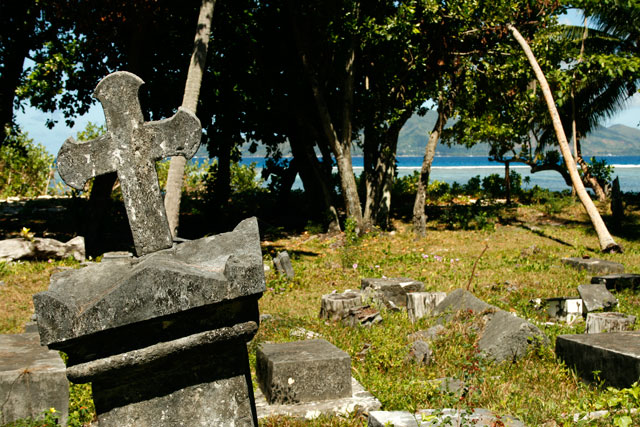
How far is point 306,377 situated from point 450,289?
15.5 ft

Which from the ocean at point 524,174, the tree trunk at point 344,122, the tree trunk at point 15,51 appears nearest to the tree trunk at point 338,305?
the tree trunk at point 344,122

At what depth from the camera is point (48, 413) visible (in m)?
4.38

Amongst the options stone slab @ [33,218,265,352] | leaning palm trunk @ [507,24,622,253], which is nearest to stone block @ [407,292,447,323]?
stone slab @ [33,218,265,352]

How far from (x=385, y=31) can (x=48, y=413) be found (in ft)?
34.2

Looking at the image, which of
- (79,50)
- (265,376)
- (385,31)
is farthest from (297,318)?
(79,50)

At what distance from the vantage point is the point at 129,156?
3377 millimetres

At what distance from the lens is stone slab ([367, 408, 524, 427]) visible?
366 centimetres

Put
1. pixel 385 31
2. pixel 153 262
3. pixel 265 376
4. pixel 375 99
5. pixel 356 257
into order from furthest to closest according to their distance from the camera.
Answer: pixel 375 99 < pixel 385 31 < pixel 356 257 < pixel 265 376 < pixel 153 262

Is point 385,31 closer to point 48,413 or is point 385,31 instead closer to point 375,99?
point 375,99

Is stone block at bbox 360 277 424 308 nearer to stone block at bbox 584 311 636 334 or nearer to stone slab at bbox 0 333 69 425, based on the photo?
stone block at bbox 584 311 636 334

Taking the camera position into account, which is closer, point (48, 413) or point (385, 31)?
point (48, 413)

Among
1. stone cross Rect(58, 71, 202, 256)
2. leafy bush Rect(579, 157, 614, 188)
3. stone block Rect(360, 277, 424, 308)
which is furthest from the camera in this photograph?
leafy bush Rect(579, 157, 614, 188)

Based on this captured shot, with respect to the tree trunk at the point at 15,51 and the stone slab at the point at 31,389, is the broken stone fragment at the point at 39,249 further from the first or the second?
the stone slab at the point at 31,389

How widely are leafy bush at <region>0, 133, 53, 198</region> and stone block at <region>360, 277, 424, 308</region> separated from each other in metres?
18.4
